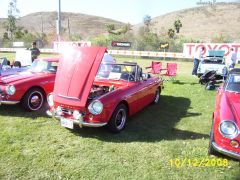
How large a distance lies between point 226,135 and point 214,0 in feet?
360

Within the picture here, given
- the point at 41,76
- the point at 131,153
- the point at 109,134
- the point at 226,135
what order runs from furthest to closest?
the point at 41,76, the point at 109,134, the point at 131,153, the point at 226,135

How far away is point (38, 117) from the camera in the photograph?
693 centimetres

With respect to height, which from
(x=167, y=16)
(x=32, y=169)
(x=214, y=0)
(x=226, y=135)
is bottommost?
(x=32, y=169)

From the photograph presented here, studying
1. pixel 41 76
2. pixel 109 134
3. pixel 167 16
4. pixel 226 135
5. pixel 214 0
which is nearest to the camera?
pixel 226 135

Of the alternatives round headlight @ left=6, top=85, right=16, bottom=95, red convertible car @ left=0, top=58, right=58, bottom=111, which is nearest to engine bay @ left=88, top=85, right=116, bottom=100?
red convertible car @ left=0, top=58, right=58, bottom=111

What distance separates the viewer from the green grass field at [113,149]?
168 inches

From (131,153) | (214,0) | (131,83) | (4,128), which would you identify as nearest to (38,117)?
(4,128)

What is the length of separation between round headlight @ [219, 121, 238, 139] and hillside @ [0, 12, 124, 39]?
4058 inches

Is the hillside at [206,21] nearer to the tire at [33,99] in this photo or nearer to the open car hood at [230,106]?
the tire at [33,99]

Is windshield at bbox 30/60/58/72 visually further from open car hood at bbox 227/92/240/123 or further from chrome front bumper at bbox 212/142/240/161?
chrome front bumper at bbox 212/142/240/161

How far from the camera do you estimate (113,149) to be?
5.07 meters

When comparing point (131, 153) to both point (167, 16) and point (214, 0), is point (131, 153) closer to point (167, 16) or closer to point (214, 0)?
point (167, 16)

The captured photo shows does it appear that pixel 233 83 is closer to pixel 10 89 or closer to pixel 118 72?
pixel 118 72
